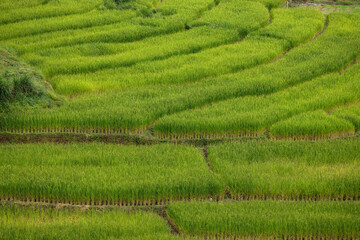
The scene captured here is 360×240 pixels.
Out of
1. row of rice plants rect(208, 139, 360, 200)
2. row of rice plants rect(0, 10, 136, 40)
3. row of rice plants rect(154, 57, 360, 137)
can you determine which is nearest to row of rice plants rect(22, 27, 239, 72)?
row of rice plants rect(0, 10, 136, 40)

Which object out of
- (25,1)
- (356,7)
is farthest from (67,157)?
(356,7)

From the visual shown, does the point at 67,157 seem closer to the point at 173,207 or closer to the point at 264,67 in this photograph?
the point at 173,207

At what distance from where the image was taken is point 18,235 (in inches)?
247

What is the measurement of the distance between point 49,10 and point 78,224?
997cm

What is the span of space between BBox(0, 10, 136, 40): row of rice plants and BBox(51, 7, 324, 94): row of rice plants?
10.2 feet

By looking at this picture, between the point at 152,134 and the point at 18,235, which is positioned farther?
the point at 152,134

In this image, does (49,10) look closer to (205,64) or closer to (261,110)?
(205,64)

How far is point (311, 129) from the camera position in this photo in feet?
Answer: 31.0

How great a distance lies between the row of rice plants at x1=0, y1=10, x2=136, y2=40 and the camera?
13711 mm

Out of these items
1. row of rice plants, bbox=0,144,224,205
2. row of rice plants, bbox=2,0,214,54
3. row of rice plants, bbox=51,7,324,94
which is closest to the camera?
row of rice plants, bbox=0,144,224,205

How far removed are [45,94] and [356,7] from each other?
10.9 metres

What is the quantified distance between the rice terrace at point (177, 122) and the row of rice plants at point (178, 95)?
3 cm

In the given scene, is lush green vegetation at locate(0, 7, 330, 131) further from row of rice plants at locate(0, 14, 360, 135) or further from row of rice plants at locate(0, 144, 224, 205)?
row of rice plants at locate(0, 144, 224, 205)

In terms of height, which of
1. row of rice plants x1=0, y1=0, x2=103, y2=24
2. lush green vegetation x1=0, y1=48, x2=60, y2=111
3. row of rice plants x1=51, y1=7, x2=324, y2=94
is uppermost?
row of rice plants x1=0, y1=0, x2=103, y2=24
